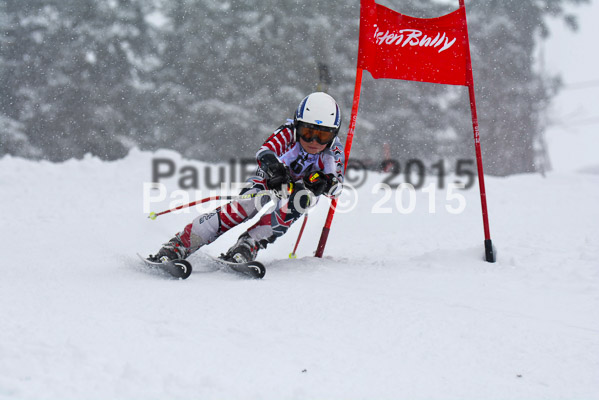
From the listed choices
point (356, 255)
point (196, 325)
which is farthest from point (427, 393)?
point (356, 255)

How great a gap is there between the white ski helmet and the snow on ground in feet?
3.78

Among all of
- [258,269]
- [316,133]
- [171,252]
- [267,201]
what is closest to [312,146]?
[316,133]

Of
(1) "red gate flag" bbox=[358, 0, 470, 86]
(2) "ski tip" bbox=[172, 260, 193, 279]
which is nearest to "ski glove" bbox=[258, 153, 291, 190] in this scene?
(2) "ski tip" bbox=[172, 260, 193, 279]

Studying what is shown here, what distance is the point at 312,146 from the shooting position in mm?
4621

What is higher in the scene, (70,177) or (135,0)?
(135,0)

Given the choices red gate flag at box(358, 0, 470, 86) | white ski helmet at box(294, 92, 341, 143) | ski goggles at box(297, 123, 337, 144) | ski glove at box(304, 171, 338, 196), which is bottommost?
ski glove at box(304, 171, 338, 196)

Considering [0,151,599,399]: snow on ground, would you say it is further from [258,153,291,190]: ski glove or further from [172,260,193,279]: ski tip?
[258,153,291,190]: ski glove

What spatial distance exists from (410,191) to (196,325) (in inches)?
288

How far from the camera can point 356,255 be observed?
5551 millimetres

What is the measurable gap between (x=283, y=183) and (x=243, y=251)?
0.63 m

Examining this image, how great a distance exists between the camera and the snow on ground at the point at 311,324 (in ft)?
7.13

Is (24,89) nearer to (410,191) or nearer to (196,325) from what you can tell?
(410,191)

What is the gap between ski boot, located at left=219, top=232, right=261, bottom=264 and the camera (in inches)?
164

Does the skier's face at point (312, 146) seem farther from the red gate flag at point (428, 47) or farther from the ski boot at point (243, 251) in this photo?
the red gate flag at point (428, 47)
